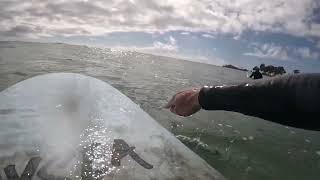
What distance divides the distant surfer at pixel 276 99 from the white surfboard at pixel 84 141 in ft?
8.43

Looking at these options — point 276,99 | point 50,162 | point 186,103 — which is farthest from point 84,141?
point 276,99

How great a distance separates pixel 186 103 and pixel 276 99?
27.3 inches

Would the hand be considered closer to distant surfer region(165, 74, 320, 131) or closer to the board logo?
distant surfer region(165, 74, 320, 131)

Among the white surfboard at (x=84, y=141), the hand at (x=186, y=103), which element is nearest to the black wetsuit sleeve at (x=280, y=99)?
the hand at (x=186, y=103)

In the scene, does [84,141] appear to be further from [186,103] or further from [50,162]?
A: [186,103]

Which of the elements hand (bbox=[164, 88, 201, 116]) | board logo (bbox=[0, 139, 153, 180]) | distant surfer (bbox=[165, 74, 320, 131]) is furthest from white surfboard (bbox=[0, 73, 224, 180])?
distant surfer (bbox=[165, 74, 320, 131])

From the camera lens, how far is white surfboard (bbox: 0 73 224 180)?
14.2 feet

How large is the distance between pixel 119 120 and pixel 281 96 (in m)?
3.88

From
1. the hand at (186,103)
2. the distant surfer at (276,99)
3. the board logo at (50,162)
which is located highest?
the distant surfer at (276,99)

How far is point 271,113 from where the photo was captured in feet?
5.96

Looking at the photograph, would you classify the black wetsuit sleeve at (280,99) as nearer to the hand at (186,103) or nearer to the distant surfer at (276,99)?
the distant surfer at (276,99)

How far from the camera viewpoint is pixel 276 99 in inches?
68.6

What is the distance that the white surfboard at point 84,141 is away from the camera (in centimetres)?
433

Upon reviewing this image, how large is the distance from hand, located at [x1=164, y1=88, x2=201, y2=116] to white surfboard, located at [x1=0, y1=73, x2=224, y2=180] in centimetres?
221
